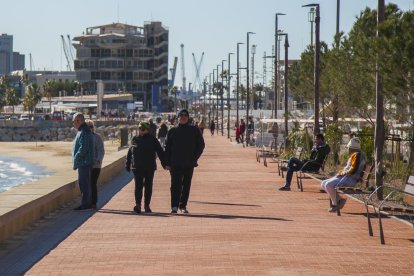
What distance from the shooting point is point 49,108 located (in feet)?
642

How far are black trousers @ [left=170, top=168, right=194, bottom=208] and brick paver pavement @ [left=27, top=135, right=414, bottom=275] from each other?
25cm

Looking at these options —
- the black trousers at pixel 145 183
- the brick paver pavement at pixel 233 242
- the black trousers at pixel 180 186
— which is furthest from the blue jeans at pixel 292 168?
the black trousers at pixel 145 183

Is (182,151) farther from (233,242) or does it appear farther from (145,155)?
(233,242)

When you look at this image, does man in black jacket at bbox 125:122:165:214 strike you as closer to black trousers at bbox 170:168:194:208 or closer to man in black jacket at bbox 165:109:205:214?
man in black jacket at bbox 165:109:205:214

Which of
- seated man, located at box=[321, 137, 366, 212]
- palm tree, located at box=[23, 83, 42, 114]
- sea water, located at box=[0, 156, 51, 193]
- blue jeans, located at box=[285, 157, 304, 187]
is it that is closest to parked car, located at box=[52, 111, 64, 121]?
palm tree, located at box=[23, 83, 42, 114]

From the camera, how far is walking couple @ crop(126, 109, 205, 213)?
58.5 feet

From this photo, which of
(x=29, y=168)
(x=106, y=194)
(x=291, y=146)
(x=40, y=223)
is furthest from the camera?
(x=29, y=168)

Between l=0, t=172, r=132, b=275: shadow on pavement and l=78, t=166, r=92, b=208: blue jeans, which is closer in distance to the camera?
l=0, t=172, r=132, b=275: shadow on pavement

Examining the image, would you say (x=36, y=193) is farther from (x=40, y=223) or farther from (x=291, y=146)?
(x=291, y=146)

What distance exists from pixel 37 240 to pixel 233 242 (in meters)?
2.53

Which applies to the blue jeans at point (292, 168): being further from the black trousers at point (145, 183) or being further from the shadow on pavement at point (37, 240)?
the black trousers at point (145, 183)

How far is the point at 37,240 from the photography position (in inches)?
559

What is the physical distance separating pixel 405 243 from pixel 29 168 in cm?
4495

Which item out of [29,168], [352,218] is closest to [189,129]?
[352,218]
